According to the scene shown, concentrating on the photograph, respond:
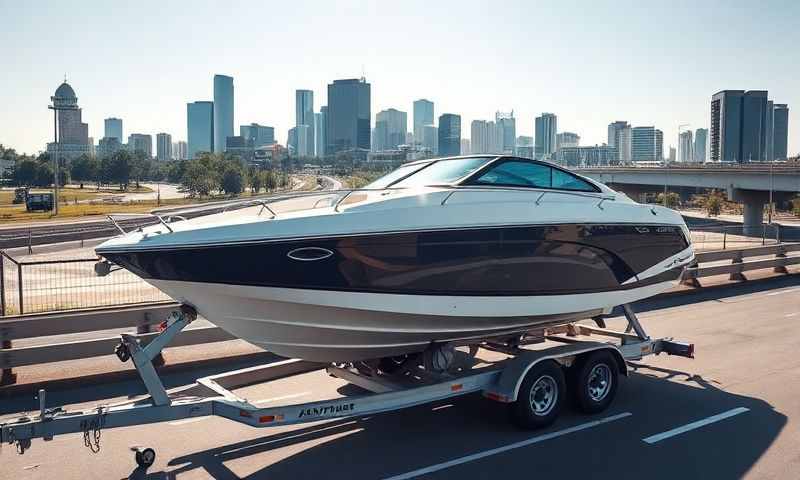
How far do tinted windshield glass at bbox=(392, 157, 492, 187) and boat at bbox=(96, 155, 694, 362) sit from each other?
23 millimetres

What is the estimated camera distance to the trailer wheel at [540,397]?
7.01 meters

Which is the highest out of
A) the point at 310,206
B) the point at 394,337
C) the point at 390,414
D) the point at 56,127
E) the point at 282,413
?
the point at 56,127

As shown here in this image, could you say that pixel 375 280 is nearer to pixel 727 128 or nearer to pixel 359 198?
pixel 359 198

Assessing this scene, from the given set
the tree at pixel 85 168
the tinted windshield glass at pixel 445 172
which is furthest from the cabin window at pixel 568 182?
the tree at pixel 85 168

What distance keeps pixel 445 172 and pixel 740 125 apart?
160221mm

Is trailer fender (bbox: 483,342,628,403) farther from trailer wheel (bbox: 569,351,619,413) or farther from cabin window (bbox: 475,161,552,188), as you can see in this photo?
cabin window (bbox: 475,161,552,188)

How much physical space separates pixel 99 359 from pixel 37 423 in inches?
182

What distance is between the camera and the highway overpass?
1677 inches

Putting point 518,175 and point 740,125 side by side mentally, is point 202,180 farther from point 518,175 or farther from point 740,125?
point 740,125

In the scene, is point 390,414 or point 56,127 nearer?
point 390,414

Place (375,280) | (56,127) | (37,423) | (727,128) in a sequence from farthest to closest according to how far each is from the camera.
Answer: (727,128) < (56,127) < (375,280) < (37,423)

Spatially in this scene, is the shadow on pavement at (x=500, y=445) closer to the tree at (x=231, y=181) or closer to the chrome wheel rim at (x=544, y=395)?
the chrome wheel rim at (x=544, y=395)

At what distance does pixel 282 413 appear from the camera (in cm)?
594

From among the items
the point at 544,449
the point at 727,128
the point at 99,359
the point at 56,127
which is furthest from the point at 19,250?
the point at 727,128
